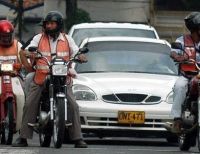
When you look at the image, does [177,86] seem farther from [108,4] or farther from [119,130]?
[108,4]

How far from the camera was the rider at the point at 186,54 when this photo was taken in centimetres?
1452

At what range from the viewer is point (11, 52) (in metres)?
16.0

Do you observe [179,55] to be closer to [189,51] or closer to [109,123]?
[189,51]

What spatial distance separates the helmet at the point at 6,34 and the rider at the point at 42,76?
0.84m

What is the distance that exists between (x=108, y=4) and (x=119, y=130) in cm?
4344

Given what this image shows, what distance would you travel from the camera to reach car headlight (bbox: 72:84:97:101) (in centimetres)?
1617

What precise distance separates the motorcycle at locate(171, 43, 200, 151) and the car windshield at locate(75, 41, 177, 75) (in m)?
2.79

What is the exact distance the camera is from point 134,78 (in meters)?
16.6

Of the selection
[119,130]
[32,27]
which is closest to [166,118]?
[119,130]

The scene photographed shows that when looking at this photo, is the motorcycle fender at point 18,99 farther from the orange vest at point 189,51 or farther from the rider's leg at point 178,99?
the orange vest at point 189,51

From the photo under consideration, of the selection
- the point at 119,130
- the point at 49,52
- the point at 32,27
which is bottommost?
the point at 32,27

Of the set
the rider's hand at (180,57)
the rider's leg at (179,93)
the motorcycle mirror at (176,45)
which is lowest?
the rider's leg at (179,93)

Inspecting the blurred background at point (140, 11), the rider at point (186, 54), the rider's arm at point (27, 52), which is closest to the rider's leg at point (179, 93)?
the rider at point (186, 54)

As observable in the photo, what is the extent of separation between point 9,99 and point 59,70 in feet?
5.60
